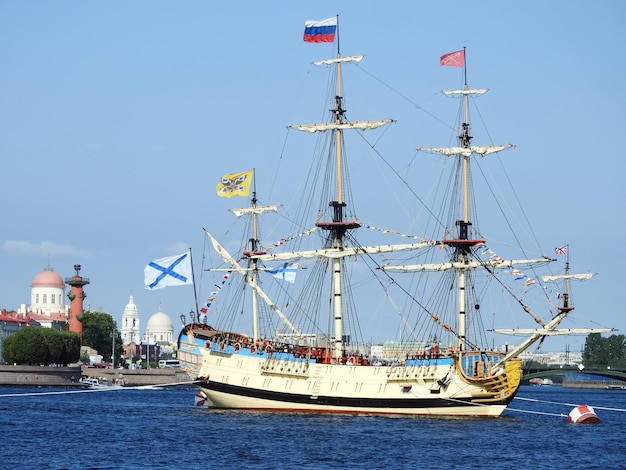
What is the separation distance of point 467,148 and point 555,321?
14891 millimetres

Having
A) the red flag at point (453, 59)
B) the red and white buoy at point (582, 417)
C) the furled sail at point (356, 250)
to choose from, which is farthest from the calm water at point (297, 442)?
the red flag at point (453, 59)

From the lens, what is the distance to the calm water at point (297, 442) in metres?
56.5

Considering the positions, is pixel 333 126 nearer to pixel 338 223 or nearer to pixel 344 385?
pixel 338 223

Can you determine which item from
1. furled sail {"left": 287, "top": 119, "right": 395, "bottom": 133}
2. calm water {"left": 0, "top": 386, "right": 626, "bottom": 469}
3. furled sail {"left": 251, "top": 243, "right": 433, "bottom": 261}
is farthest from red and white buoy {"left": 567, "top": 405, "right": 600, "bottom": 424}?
furled sail {"left": 287, "top": 119, "right": 395, "bottom": 133}

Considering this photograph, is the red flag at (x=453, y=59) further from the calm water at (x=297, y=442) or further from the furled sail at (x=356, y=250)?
the calm water at (x=297, y=442)

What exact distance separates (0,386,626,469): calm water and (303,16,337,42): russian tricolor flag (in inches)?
950

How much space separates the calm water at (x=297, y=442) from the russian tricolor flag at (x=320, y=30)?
2414 cm

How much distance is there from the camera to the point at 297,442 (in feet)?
209

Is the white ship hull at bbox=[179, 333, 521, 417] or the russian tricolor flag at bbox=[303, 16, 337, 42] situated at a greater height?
the russian tricolor flag at bbox=[303, 16, 337, 42]

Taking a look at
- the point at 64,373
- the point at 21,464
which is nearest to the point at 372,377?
the point at 21,464

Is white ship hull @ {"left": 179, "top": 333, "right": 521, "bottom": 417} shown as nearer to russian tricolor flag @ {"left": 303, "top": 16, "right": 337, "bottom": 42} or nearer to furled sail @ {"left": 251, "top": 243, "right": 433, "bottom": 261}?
furled sail @ {"left": 251, "top": 243, "right": 433, "bottom": 261}

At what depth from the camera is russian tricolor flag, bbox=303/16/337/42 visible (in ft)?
266

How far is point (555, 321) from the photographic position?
79875mm

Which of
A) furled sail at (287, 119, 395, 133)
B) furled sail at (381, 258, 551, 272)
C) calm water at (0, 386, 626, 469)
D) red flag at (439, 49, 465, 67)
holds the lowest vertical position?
calm water at (0, 386, 626, 469)
